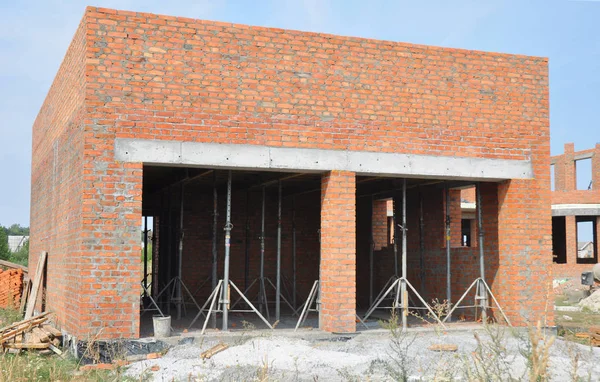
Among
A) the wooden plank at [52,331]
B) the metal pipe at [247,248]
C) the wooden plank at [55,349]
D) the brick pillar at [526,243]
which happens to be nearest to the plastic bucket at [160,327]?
the wooden plank at [55,349]

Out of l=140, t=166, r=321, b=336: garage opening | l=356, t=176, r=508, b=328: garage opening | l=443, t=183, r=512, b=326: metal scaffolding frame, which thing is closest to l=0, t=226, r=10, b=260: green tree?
l=140, t=166, r=321, b=336: garage opening

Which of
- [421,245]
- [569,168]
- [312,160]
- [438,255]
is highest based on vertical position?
[569,168]

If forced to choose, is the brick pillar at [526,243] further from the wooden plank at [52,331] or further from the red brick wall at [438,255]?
the wooden plank at [52,331]

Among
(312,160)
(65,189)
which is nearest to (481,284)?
(312,160)

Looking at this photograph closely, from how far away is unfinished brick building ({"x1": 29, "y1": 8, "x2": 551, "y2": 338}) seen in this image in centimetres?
989

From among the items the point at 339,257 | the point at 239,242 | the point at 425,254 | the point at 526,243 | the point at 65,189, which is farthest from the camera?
the point at 239,242

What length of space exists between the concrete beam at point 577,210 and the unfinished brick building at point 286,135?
1750 centimetres

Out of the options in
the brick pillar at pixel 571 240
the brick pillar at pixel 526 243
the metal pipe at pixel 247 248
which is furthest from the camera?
the brick pillar at pixel 571 240

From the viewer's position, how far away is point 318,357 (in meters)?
9.51

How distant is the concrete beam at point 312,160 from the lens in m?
10.1

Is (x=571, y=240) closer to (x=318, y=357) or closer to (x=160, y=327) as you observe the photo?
(x=318, y=357)

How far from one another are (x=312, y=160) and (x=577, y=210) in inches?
866

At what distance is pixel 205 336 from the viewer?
10.3 m

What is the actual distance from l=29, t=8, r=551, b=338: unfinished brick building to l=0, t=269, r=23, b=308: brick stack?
4.71 m
